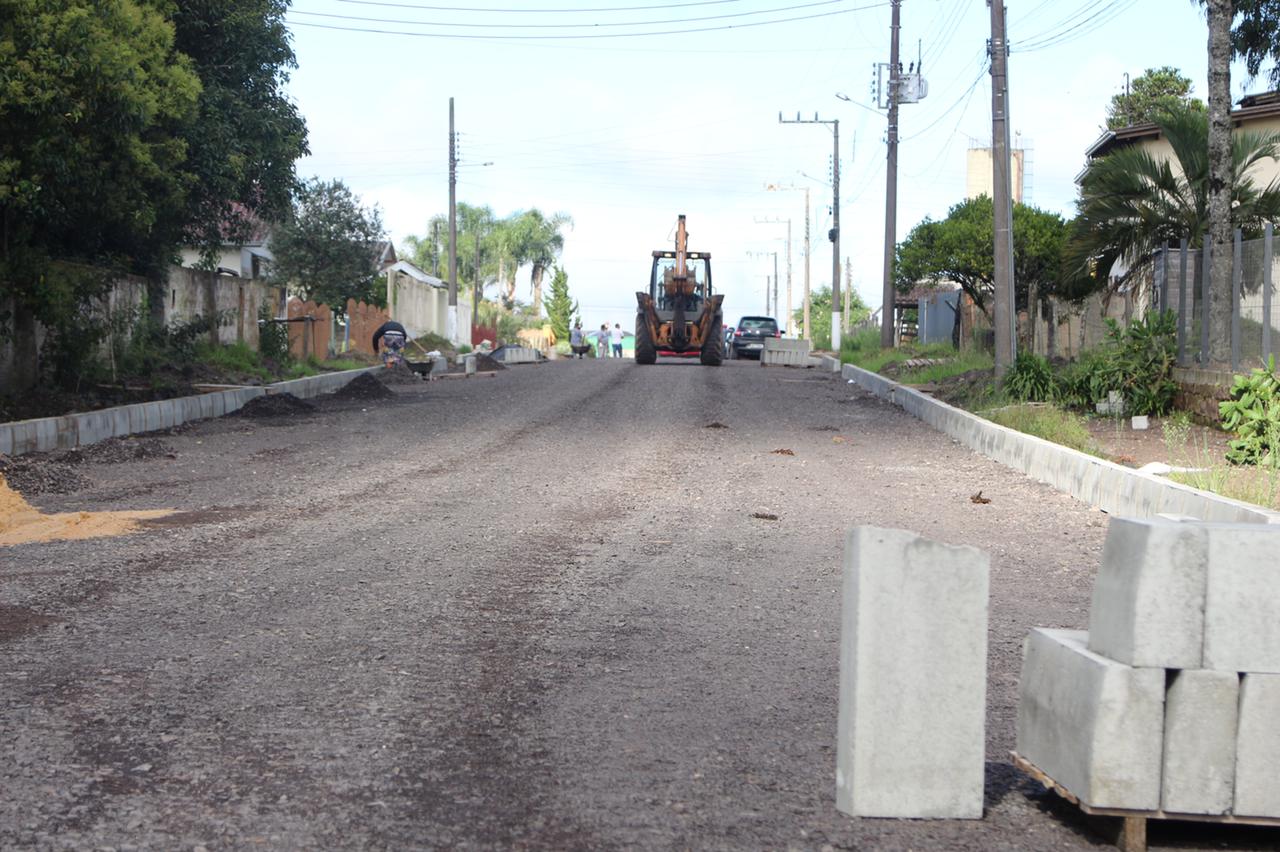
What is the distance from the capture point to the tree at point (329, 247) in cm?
3816

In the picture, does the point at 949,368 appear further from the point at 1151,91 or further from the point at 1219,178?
the point at 1151,91

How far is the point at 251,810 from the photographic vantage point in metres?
4.08

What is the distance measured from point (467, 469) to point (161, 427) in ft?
20.8

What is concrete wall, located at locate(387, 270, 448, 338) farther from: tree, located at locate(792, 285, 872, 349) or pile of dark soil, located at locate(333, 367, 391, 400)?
tree, located at locate(792, 285, 872, 349)

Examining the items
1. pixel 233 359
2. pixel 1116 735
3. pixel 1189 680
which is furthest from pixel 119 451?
pixel 1189 680

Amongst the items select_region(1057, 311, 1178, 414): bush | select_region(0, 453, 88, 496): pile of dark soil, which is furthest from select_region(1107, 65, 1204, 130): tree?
select_region(0, 453, 88, 496): pile of dark soil

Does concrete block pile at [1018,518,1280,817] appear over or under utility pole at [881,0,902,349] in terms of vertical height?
under

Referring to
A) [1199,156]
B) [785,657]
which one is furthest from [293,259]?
[785,657]

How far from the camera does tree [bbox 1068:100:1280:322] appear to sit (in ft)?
71.6

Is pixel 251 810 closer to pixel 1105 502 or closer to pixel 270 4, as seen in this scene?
pixel 1105 502

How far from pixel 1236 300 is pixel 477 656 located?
11945 millimetres

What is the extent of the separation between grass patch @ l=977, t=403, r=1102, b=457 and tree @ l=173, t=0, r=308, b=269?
40.8ft

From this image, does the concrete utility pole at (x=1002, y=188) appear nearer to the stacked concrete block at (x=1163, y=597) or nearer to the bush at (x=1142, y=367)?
the bush at (x=1142, y=367)

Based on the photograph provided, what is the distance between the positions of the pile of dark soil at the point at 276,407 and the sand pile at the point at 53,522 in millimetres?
8839
